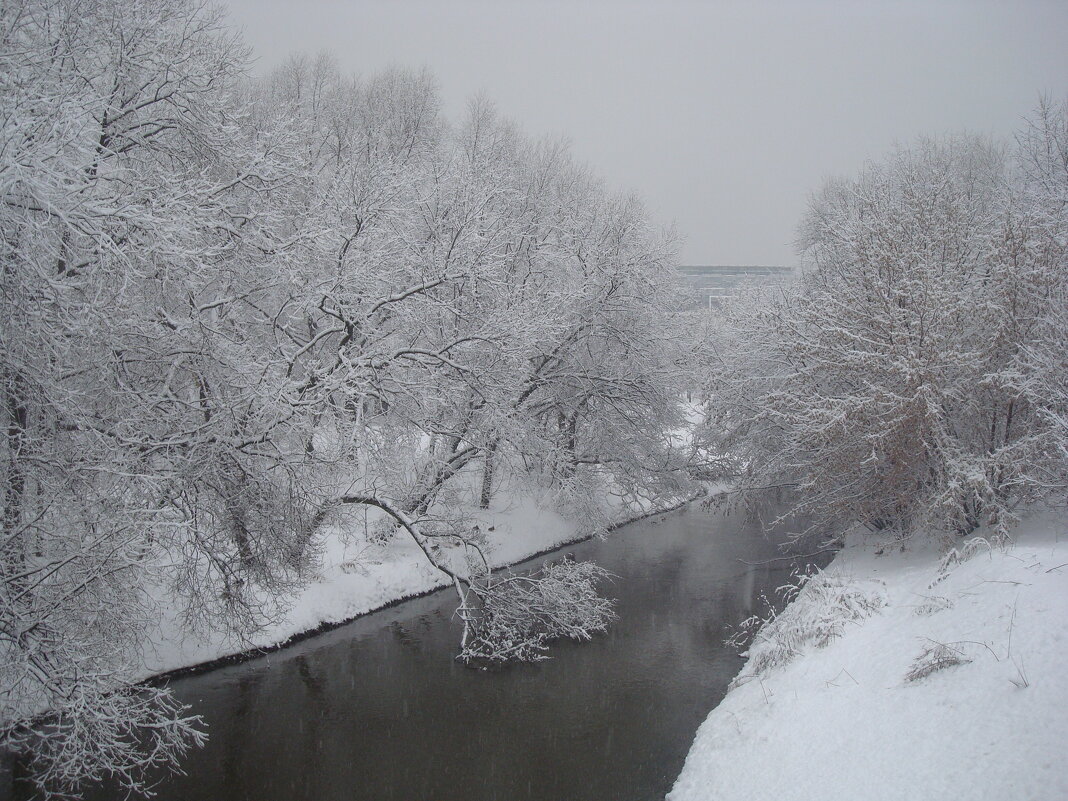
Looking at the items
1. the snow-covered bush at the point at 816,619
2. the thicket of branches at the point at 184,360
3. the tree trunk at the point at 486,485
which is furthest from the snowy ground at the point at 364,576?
the snow-covered bush at the point at 816,619

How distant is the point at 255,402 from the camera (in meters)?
8.80

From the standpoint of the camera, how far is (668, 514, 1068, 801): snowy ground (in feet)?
19.0

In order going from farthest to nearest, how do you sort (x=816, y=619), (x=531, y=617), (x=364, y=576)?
(x=364, y=576) < (x=531, y=617) < (x=816, y=619)

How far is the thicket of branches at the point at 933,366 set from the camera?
37.4 feet

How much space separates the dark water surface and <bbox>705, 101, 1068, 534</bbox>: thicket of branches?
4.22 meters

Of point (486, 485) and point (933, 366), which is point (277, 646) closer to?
point (486, 485)

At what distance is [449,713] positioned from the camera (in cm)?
1036

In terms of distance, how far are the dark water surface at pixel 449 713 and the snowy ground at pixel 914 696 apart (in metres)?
1.12

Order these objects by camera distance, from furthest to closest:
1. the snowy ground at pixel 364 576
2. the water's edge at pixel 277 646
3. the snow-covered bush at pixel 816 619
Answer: the snowy ground at pixel 364 576
the water's edge at pixel 277 646
the snow-covered bush at pixel 816 619

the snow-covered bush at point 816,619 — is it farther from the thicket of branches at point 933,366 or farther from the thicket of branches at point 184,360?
the thicket of branches at point 184,360

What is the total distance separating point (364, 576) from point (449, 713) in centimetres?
515

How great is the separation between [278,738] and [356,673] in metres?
2.11

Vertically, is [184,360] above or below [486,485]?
above

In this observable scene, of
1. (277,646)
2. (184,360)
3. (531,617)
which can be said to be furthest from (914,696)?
(277,646)
